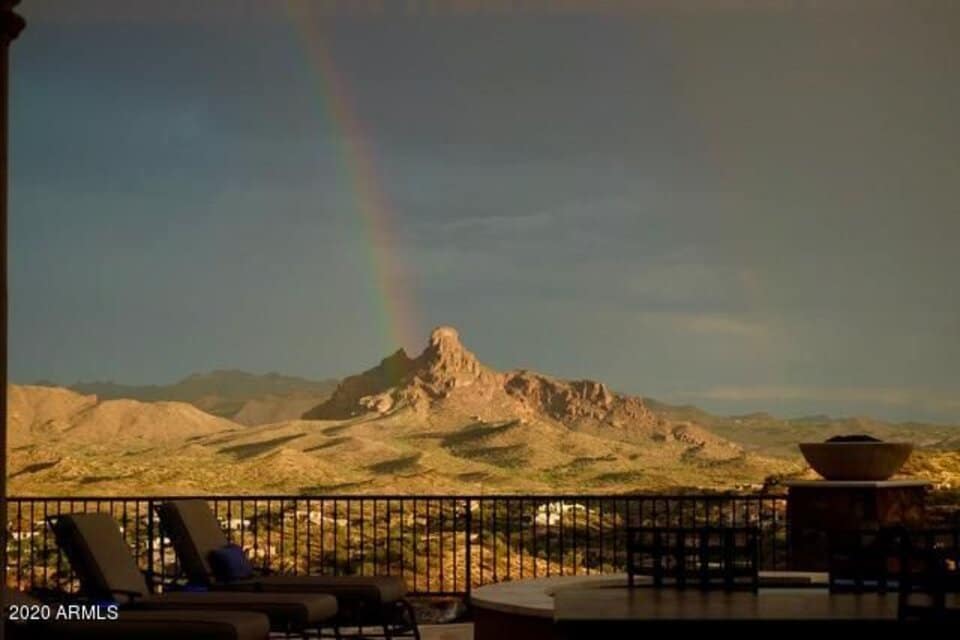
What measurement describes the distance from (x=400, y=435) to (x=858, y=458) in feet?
129

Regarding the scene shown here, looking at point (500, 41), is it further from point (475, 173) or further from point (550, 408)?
point (550, 408)

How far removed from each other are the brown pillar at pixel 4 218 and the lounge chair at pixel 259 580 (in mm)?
3877

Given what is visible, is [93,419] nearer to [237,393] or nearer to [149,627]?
[237,393]

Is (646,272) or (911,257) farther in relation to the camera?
(646,272)

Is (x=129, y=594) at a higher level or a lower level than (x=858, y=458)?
lower

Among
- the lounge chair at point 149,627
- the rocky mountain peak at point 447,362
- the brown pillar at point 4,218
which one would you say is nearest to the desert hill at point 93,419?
the rocky mountain peak at point 447,362

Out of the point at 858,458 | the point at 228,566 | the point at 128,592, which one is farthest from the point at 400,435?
the point at 128,592

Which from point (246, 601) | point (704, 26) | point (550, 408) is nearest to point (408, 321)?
point (550, 408)

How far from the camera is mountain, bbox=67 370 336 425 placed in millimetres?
46531

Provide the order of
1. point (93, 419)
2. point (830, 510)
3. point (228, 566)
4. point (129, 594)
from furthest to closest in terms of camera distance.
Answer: point (93, 419) < point (830, 510) < point (228, 566) < point (129, 594)

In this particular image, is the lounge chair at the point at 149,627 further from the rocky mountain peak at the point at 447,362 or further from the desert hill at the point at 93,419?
the rocky mountain peak at the point at 447,362

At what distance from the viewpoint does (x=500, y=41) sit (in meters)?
42.7

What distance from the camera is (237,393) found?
4853 centimetres

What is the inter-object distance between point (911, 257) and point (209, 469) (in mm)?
22396
